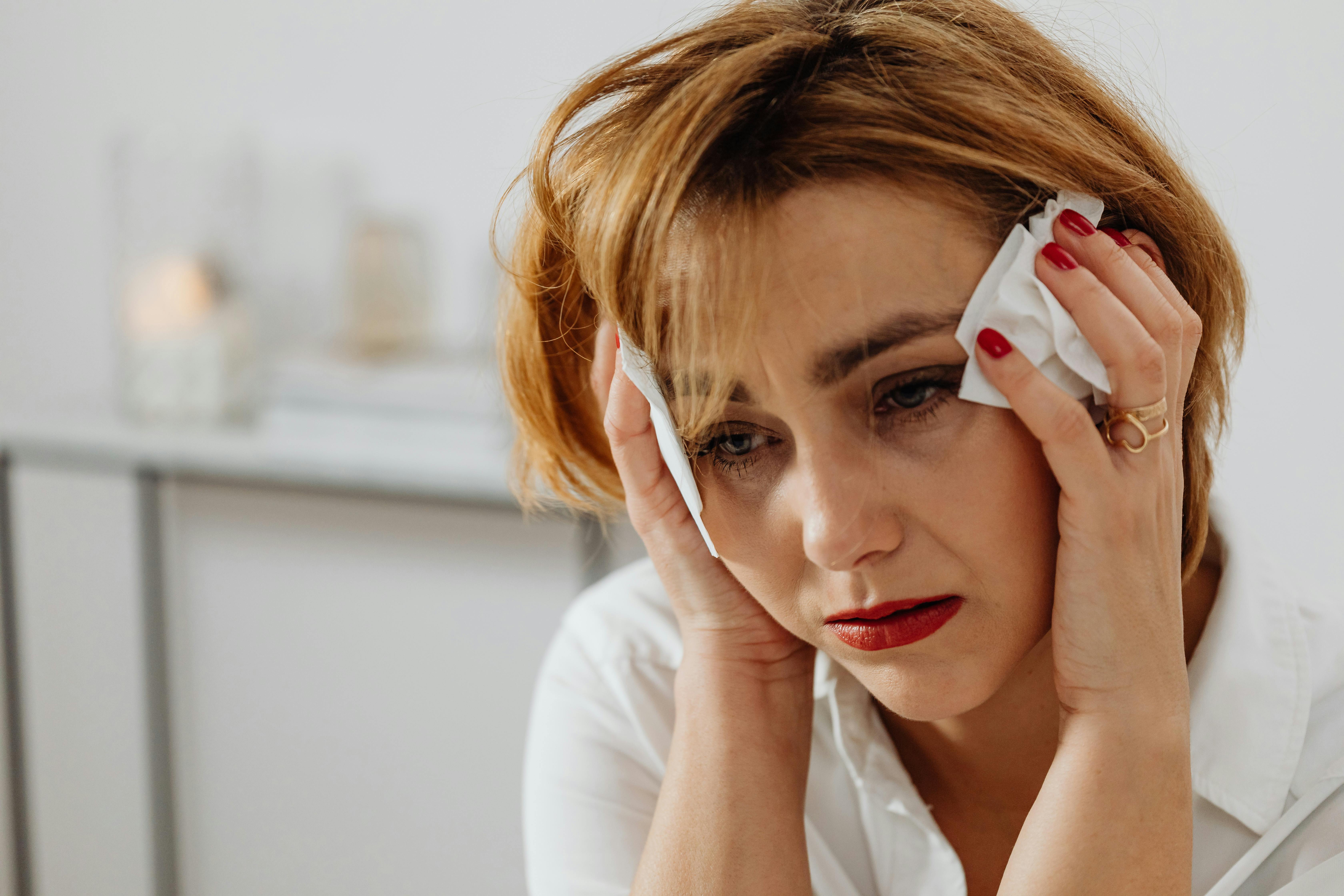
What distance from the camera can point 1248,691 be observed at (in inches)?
32.5

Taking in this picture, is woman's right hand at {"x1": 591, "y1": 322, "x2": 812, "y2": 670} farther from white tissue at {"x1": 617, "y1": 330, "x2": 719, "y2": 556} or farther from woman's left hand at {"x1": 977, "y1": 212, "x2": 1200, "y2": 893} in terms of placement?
woman's left hand at {"x1": 977, "y1": 212, "x2": 1200, "y2": 893}

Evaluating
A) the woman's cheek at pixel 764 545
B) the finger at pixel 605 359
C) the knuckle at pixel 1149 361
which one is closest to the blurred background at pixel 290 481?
the finger at pixel 605 359

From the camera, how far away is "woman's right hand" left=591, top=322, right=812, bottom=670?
91 centimetres

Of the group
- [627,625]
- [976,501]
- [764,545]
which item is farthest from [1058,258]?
[627,625]

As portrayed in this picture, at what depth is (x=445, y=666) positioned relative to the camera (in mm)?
1687

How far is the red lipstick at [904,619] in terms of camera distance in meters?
0.76

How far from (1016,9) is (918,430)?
31cm

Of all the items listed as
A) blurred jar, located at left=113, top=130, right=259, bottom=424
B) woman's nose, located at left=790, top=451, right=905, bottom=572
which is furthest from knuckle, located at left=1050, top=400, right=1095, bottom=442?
blurred jar, located at left=113, top=130, right=259, bottom=424

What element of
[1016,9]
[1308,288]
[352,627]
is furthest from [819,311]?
[352,627]

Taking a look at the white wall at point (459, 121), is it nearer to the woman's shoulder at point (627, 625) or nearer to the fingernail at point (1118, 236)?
the fingernail at point (1118, 236)

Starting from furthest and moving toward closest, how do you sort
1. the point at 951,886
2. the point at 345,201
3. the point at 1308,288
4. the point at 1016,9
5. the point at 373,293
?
the point at 345,201
the point at 373,293
the point at 1308,288
the point at 951,886
the point at 1016,9

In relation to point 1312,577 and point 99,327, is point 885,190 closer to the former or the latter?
point 1312,577

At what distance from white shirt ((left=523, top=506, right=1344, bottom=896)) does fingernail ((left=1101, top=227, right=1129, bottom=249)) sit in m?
0.29

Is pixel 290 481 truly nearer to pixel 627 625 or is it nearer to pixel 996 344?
pixel 627 625
